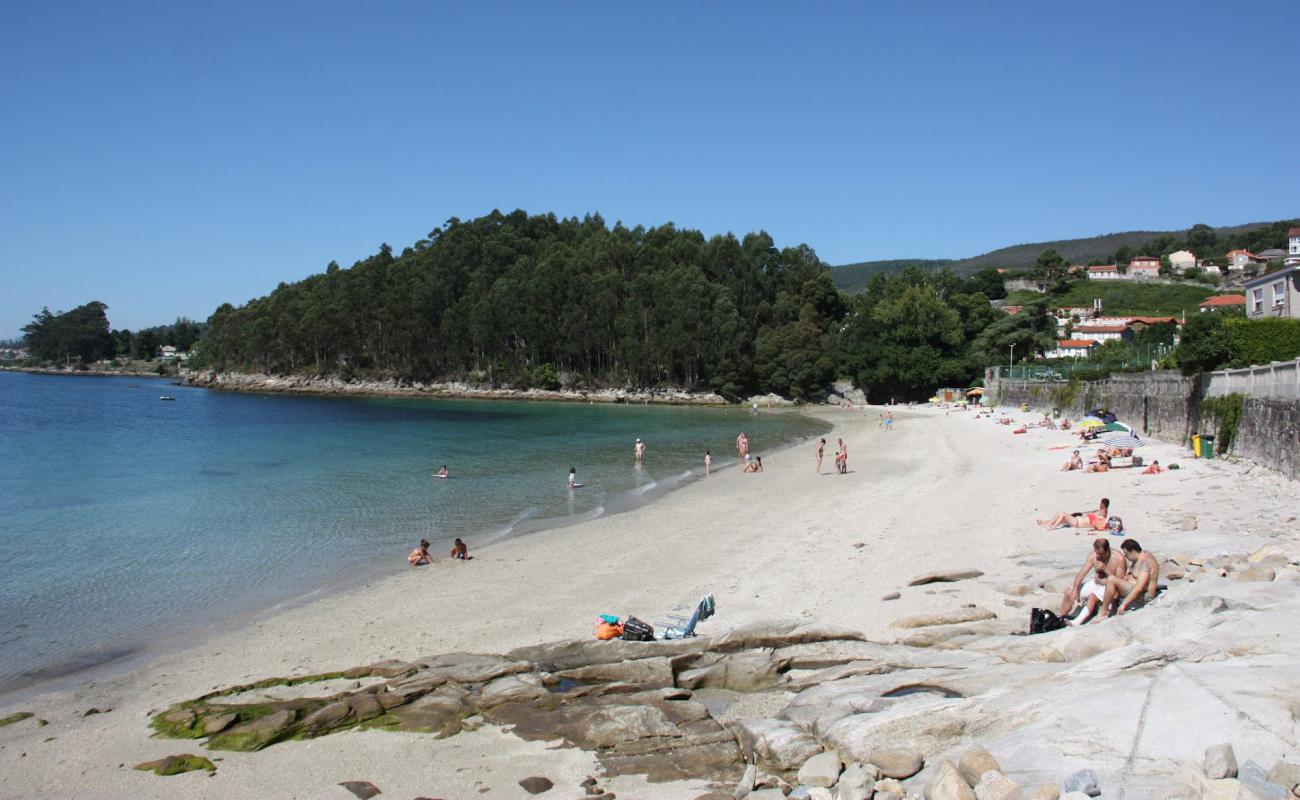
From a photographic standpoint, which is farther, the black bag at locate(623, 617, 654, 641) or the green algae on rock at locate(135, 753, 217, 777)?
the black bag at locate(623, 617, 654, 641)

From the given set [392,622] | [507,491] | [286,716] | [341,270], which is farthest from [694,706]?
[341,270]

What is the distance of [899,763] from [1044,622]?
13.1ft

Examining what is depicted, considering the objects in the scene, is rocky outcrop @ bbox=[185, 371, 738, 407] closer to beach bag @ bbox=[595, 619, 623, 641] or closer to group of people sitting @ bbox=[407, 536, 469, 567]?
group of people sitting @ bbox=[407, 536, 469, 567]

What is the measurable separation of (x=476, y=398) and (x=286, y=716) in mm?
97968

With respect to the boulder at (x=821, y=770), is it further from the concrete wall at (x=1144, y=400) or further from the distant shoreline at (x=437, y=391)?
the distant shoreline at (x=437, y=391)

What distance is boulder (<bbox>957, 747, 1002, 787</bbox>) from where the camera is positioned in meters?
5.57

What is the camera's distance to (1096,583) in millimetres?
9641

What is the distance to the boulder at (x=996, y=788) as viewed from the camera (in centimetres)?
518

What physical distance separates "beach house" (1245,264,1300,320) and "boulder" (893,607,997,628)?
23215mm

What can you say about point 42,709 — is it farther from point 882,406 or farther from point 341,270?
point 341,270

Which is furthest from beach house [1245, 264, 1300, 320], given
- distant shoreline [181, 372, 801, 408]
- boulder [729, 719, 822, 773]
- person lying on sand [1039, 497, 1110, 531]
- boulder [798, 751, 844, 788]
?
distant shoreline [181, 372, 801, 408]

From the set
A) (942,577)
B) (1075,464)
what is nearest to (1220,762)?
(942,577)

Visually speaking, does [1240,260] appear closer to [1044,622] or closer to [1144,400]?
[1144,400]

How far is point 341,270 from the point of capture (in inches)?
4830
